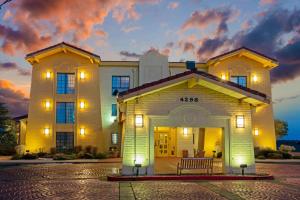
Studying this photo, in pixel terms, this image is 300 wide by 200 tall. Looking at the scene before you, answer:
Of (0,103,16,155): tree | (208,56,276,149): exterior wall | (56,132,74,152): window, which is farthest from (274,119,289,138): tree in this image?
(0,103,16,155): tree

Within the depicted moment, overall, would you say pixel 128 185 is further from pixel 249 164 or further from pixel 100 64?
pixel 100 64

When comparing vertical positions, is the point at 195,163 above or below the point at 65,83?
below

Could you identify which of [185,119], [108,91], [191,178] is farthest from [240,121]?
[108,91]

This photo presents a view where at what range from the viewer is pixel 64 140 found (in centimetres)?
3375

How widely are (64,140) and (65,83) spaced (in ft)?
16.1

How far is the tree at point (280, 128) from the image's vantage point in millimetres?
45812

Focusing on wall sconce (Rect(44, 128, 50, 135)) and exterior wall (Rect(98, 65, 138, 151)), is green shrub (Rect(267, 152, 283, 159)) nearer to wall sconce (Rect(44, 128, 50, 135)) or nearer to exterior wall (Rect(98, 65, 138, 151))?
exterior wall (Rect(98, 65, 138, 151))

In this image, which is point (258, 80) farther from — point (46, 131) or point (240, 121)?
point (46, 131)

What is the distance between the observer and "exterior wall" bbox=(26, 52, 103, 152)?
33.6 meters

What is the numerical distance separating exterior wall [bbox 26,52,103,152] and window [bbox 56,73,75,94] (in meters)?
0.35

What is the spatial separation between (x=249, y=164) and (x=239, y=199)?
6387mm

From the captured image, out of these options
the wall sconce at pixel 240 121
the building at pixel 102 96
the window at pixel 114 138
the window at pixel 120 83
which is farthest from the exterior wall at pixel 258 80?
the wall sconce at pixel 240 121

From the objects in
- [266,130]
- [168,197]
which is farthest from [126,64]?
[168,197]

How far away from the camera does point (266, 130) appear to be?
34.1 metres
